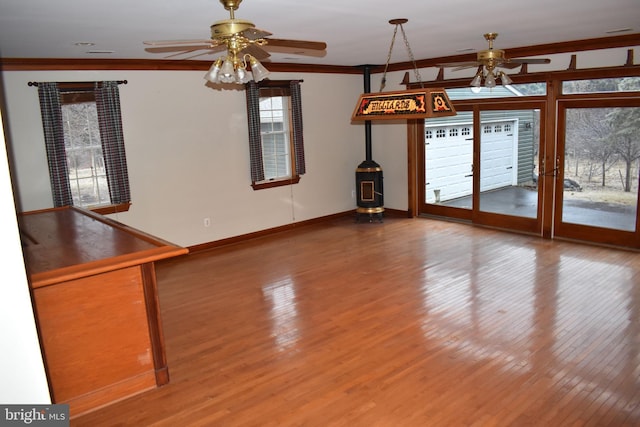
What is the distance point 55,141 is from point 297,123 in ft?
11.1

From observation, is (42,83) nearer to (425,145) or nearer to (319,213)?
(319,213)

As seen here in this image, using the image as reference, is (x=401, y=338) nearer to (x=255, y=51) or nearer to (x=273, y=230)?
(x=255, y=51)

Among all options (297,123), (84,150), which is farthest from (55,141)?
(297,123)

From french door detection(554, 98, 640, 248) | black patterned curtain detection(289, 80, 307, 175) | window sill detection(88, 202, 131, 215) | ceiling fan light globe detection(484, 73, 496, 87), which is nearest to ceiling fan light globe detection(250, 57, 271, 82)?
ceiling fan light globe detection(484, 73, 496, 87)

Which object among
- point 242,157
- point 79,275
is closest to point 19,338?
point 79,275

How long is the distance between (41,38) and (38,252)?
2018mm

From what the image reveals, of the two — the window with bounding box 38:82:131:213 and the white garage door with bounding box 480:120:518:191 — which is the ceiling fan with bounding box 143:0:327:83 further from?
the white garage door with bounding box 480:120:518:191

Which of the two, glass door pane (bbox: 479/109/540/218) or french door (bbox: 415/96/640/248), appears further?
glass door pane (bbox: 479/109/540/218)

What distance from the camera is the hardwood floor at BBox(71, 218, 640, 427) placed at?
10.2 ft

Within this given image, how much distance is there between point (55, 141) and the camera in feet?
18.1

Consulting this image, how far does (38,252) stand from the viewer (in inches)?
132

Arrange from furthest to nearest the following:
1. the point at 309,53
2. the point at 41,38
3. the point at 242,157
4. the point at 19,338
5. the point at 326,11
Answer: the point at 242,157, the point at 309,53, the point at 41,38, the point at 326,11, the point at 19,338

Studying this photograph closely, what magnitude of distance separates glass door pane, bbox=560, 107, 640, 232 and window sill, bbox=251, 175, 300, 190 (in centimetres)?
376

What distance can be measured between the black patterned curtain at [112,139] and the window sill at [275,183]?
1886 mm
